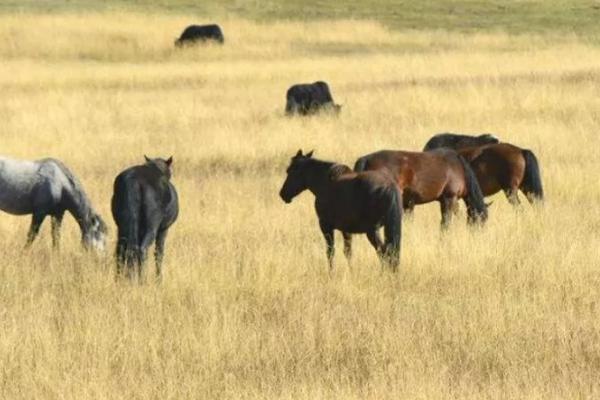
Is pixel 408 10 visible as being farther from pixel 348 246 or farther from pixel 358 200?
pixel 358 200

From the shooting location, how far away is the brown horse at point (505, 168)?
13.3 metres

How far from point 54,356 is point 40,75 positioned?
25776 mm

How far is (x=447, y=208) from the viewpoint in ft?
39.3

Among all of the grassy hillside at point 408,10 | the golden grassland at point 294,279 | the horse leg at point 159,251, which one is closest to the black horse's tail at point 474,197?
the golden grassland at point 294,279

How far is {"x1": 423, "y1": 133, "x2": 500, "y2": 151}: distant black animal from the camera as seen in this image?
573 inches

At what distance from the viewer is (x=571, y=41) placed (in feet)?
143

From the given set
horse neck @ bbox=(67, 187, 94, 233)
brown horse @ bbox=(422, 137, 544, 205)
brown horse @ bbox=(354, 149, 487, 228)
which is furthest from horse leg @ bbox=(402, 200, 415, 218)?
horse neck @ bbox=(67, 187, 94, 233)

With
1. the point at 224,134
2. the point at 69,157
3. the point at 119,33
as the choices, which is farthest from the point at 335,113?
the point at 119,33

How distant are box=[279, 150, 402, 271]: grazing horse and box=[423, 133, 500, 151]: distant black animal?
170 inches

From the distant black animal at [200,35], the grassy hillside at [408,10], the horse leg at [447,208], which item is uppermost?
the horse leg at [447,208]

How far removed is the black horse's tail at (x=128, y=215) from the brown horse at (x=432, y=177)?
254cm

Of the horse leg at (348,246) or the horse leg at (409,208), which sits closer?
the horse leg at (348,246)

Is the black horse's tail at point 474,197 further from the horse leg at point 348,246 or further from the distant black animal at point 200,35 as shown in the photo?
the distant black animal at point 200,35

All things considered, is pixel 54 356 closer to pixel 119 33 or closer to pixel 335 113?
pixel 335 113
